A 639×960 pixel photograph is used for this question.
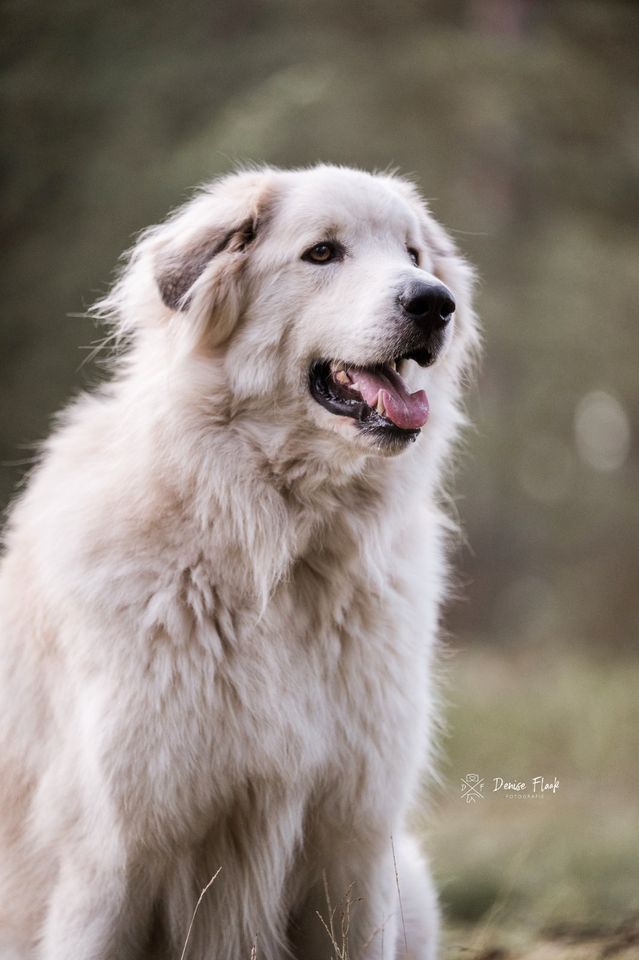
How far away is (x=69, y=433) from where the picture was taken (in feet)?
11.1

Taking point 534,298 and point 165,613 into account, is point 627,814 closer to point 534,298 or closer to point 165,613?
point 165,613

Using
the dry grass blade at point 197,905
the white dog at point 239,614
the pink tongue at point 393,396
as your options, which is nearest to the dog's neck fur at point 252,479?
the white dog at point 239,614

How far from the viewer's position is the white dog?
2834 millimetres

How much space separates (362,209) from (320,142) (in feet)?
18.7

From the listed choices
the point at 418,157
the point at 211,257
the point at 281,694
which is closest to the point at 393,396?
the point at 211,257

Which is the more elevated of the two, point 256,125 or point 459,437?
point 256,125

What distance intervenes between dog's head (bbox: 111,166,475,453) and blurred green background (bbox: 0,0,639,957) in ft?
12.1

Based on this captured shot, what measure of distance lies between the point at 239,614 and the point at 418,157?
6897mm

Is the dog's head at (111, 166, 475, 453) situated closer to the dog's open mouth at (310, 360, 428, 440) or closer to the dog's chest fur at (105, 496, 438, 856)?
the dog's open mouth at (310, 360, 428, 440)

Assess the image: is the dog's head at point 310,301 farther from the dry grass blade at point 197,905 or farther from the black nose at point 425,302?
the dry grass blade at point 197,905

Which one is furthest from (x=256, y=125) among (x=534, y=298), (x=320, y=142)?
(x=534, y=298)

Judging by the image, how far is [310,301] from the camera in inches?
122

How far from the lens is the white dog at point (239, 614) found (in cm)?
283

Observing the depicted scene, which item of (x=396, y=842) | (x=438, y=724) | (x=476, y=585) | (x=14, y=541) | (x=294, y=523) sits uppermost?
(x=294, y=523)
